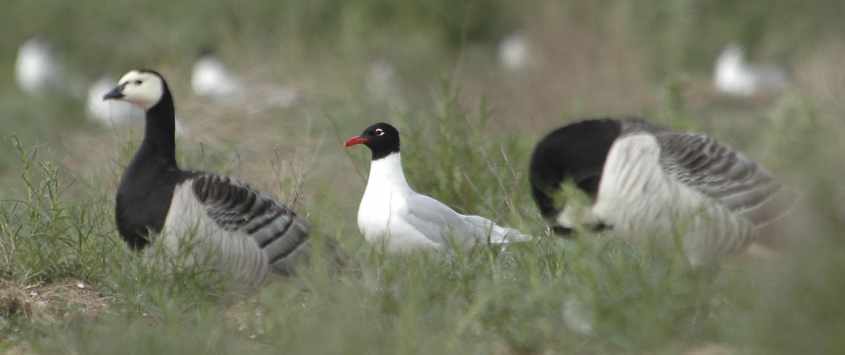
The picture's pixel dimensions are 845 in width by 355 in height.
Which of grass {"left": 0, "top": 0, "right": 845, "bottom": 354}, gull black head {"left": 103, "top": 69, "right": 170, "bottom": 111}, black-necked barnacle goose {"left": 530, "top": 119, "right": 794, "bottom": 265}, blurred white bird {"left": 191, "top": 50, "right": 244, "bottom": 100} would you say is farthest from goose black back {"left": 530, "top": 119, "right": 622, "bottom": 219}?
blurred white bird {"left": 191, "top": 50, "right": 244, "bottom": 100}

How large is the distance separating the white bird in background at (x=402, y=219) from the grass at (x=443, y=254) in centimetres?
18

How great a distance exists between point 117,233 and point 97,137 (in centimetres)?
562

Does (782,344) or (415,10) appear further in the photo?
(415,10)

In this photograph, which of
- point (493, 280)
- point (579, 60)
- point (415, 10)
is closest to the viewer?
point (493, 280)

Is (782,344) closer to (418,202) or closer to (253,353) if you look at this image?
(253,353)

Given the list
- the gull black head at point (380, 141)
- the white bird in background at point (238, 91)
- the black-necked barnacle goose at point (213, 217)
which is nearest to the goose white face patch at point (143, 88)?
the black-necked barnacle goose at point (213, 217)

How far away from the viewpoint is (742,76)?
16797 mm

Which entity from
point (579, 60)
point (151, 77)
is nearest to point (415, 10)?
point (579, 60)

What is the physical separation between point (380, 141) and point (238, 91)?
733cm

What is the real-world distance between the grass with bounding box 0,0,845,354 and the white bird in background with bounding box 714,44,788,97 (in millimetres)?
745

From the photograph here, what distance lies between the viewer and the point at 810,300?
13.6 feet

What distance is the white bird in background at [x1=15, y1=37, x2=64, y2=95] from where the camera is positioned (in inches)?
760

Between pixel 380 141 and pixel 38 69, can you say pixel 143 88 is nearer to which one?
pixel 380 141

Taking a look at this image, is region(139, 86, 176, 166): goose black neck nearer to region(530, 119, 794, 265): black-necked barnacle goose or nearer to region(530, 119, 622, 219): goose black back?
region(530, 119, 622, 219): goose black back
